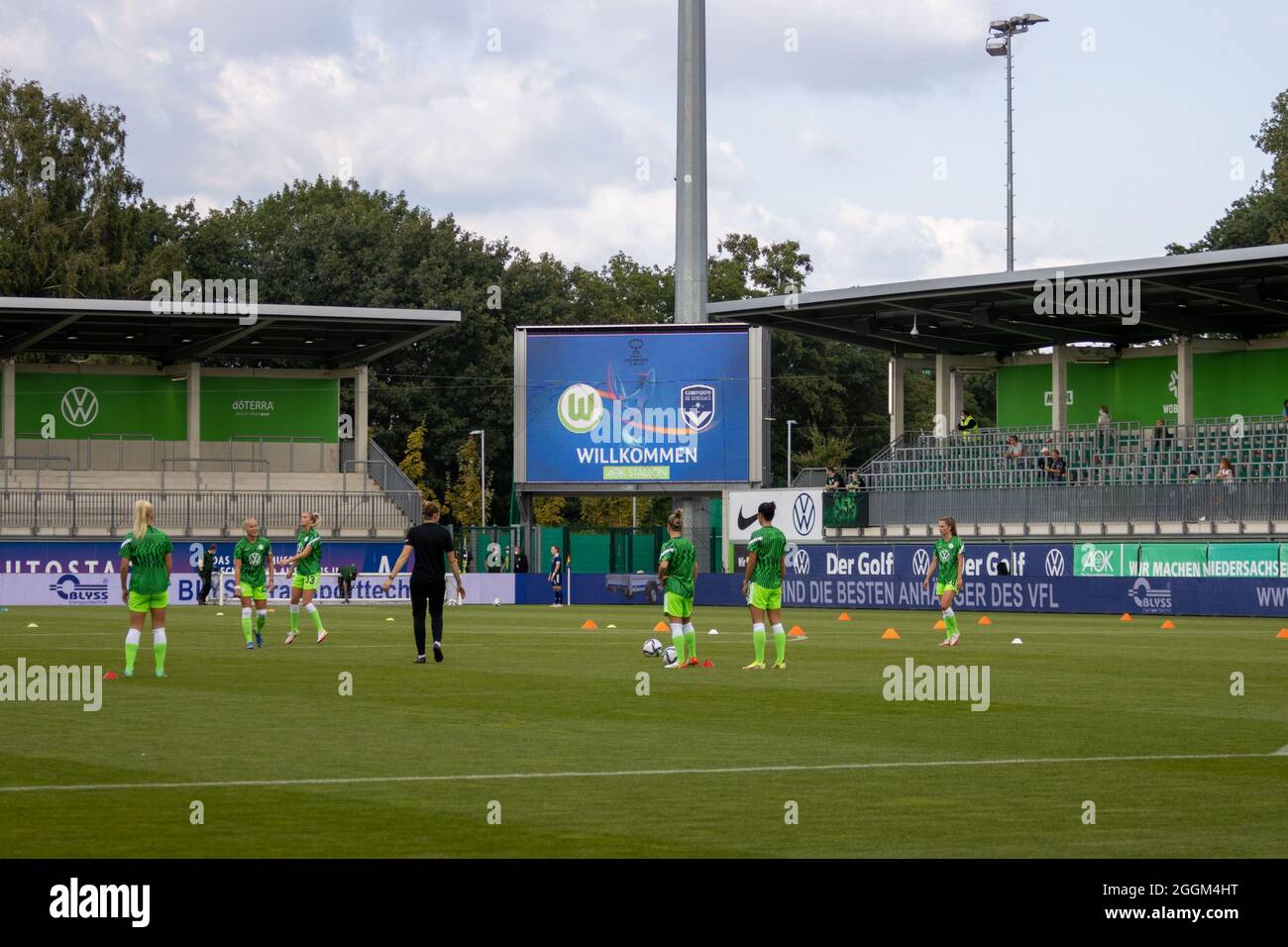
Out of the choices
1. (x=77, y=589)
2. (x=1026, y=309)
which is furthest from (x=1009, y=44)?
(x=77, y=589)

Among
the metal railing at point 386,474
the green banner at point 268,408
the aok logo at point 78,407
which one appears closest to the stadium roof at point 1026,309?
the metal railing at point 386,474

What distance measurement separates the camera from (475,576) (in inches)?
2355

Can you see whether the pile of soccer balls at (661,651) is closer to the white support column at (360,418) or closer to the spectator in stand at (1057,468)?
the spectator in stand at (1057,468)

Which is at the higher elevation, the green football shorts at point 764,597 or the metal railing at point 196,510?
the metal railing at point 196,510

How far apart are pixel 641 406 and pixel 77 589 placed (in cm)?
1882

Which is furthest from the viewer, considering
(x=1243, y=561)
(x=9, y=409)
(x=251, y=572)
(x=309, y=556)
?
(x=9, y=409)

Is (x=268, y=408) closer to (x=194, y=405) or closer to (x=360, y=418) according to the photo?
(x=194, y=405)

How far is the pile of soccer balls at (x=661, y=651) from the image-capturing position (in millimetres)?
23484

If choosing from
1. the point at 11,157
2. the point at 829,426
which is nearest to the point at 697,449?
the point at 11,157

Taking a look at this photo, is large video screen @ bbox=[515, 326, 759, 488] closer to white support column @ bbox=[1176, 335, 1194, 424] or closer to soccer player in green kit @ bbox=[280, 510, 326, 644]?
white support column @ bbox=[1176, 335, 1194, 424]

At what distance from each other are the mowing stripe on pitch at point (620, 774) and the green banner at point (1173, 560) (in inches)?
1363

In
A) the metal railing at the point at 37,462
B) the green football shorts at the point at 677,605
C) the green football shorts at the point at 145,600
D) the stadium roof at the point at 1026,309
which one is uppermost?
the stadium roof at the point at 1026,309

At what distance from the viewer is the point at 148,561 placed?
20641 mm
